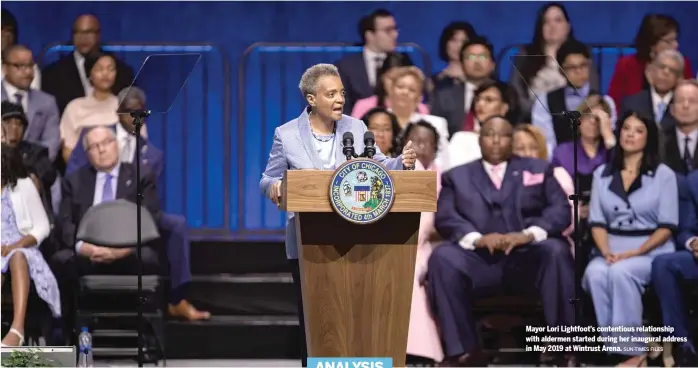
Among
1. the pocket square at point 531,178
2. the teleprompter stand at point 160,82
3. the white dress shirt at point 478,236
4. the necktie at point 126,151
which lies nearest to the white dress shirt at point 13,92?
the necktie at point 126,151

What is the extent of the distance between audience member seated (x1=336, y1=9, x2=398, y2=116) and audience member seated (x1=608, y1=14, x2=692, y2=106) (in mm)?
1427

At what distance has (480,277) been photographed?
6949mm

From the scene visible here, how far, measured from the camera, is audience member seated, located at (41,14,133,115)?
24.0 ft

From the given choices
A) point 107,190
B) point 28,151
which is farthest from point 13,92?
point 107,190

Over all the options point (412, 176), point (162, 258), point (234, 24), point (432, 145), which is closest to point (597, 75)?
point (432, 145)

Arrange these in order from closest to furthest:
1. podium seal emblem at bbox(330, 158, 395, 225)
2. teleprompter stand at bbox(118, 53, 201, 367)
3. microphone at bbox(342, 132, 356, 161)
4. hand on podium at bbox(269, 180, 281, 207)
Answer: podium seal emblem at bbox(330, 158, 395, 225), microphone at bbox(342, 132, 356, 161), hand on podium at bbox(269, 180, 281, 207), teleprompter stand at bbox(118, 53, 201, 367)

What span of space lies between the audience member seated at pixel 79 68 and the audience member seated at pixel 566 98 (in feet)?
8.55

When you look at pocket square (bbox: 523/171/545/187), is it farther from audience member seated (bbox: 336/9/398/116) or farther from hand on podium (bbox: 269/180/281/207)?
hand on podium (bbox: 269/180/281/207)

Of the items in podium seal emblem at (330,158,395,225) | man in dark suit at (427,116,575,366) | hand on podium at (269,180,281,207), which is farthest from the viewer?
man in dark suit at (427,116,575,366)

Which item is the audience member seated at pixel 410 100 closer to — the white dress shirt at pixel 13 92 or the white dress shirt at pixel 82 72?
the white dress shirt at pixel 82 72

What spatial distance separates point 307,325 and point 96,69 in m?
3.53

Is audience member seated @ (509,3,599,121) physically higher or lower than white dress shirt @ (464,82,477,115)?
higher

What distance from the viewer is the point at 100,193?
7203mm

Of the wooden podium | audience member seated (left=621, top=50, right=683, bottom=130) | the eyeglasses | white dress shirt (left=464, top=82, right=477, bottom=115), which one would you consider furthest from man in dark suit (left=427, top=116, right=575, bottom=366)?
the wooden podium
